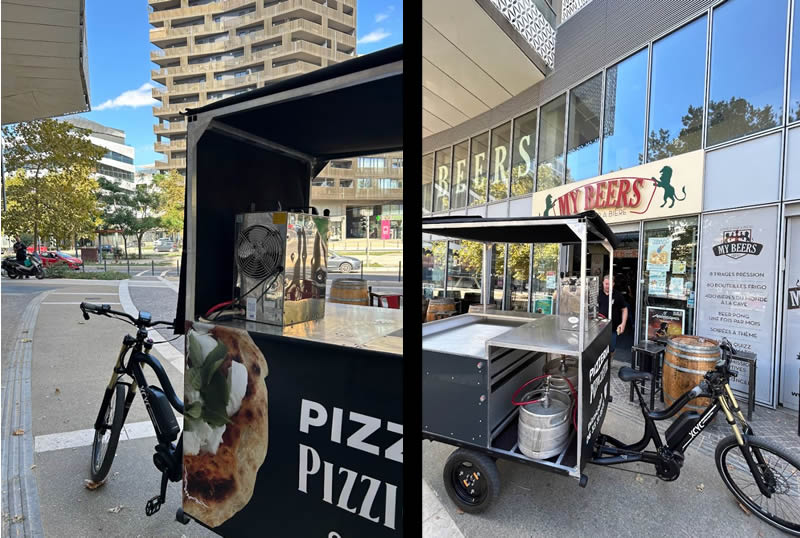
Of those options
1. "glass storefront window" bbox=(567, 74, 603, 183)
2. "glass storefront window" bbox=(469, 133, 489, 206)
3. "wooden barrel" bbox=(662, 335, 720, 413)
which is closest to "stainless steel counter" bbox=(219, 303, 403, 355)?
"wooden barrel" bbox=(662, 335, 720, 413)

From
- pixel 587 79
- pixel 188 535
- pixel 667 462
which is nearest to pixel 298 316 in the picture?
pixel 188 535

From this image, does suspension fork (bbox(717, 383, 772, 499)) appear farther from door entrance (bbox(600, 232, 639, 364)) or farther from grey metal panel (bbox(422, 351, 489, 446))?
door entrance (bbox(600, 232, 639, 364))

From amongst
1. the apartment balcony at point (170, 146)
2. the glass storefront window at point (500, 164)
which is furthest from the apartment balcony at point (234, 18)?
the glass storefront window at point (500, 164)

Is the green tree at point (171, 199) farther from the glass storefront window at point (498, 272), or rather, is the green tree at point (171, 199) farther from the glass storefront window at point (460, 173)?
the glass storefront window at point (460, 173)

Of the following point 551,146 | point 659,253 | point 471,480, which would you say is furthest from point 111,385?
point 551,146

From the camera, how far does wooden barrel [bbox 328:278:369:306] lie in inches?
109

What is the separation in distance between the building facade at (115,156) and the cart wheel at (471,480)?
2.48 m

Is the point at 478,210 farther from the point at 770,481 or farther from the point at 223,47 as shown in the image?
the point at 223,47

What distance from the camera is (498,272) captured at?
9.95 m

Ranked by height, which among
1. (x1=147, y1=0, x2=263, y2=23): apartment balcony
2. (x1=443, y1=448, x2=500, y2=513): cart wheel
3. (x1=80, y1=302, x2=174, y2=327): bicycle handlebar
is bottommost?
(x1=443, y1=448, x2=500, y2=513): cart wheel

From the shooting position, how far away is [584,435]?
8.51ft

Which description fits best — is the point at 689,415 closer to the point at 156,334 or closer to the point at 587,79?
the point at 156,334

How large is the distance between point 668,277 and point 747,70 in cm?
265

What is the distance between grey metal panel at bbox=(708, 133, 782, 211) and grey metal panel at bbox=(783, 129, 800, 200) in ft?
0.26
